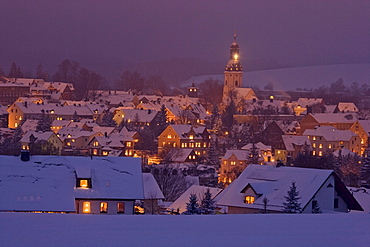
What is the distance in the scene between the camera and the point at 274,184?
20203 mm

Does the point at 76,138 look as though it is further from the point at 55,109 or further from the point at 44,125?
the point at 55,109

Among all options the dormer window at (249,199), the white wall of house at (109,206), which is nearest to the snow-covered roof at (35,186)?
the white wall of house at (109,206)

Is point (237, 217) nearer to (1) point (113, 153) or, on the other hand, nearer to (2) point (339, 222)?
(2) point (339, 222)

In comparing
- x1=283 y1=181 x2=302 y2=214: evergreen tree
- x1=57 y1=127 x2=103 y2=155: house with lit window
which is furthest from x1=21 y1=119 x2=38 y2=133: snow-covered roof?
x1=283 y1=181 x2=302 y2=214: evergreen tree

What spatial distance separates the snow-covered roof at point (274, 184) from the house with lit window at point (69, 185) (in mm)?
3144

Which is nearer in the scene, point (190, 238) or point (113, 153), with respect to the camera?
point (190, 238)

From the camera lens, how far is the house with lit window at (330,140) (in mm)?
55062

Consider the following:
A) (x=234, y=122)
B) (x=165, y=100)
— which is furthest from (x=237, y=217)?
(x=165, y=100)

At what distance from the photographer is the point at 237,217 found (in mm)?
11273

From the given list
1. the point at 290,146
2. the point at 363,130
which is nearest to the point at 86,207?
the point at 290,146

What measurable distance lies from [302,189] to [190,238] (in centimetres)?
1007

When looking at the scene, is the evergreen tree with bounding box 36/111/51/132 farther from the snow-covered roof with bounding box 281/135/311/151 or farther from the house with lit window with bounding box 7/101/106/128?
the snow-covered roof with bounding box 281/135/311/151

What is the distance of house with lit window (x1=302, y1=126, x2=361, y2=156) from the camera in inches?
2168

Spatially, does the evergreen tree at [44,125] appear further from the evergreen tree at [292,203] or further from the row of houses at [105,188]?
the evergreen tree at [292,203]
